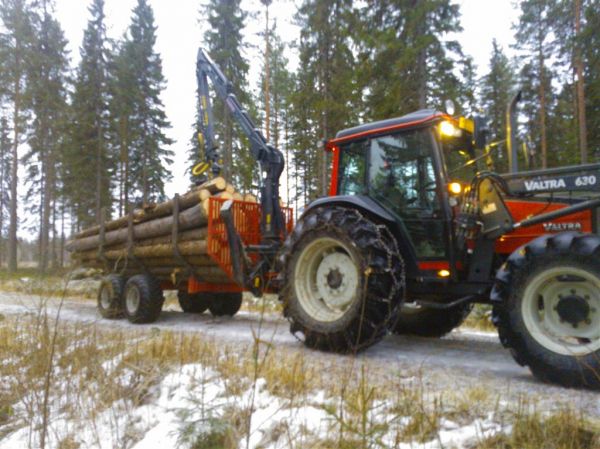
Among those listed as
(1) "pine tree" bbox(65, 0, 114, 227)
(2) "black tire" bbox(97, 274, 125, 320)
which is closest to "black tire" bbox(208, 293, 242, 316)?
(2) "black tire" bbox(97, 274, 125, 320)

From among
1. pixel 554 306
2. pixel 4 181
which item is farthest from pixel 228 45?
pixel 4 181

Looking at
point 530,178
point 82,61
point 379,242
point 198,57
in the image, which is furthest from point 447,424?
point 82,61

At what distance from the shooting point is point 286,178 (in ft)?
105

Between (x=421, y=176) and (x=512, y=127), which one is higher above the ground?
(x=512, y=127)

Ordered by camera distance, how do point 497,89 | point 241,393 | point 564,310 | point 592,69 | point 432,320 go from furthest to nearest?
point 497,89 → point 592,69 → point 432,320 → point 564,310 → point 241,393

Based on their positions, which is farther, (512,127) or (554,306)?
(512,127)

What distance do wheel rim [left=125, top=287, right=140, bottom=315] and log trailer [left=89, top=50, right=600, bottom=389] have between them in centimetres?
364

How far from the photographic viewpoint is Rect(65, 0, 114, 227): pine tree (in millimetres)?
Answer: 24266

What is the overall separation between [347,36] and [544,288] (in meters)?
13.2

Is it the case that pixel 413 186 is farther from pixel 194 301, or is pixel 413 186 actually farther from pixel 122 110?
pixel 122 110

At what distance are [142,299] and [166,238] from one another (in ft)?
3.41

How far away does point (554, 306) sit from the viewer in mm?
3809

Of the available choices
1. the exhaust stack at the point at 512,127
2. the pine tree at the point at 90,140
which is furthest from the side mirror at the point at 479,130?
the pine tree at the point at 90,140

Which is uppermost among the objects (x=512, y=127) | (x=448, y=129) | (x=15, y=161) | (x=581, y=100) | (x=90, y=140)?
(x=90, y=140)
